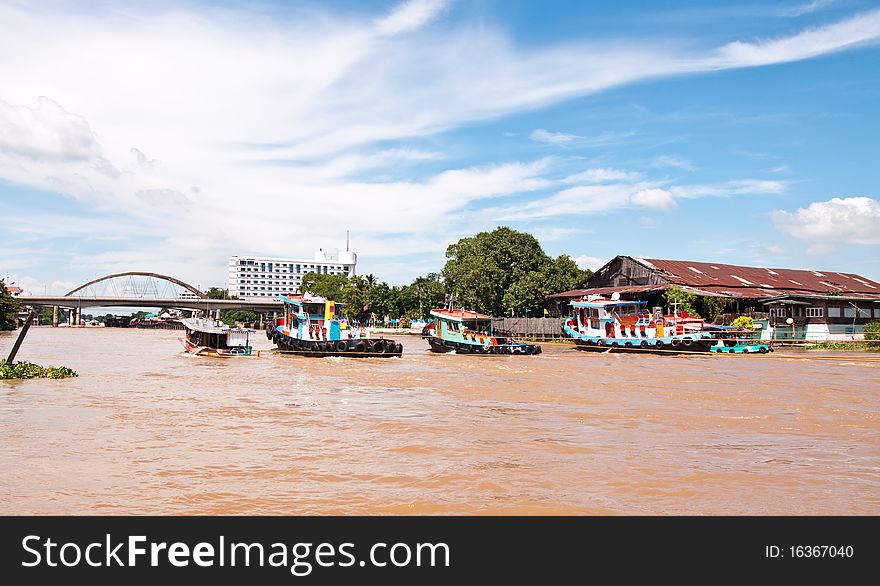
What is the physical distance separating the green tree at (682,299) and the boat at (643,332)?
96 centimetres

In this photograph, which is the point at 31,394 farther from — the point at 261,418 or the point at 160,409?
the point at 261,418

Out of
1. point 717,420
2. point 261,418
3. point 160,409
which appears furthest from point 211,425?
point 717,420

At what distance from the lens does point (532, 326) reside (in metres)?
51.4

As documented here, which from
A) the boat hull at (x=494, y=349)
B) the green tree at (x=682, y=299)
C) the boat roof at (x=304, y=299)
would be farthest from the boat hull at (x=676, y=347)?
the boat roof at (x=304, y=299)

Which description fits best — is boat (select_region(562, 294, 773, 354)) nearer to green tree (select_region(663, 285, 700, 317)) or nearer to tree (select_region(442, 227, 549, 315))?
green tree (select_region(663, 285, 700, 317))

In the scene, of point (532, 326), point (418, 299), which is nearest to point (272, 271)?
point (418, 299)

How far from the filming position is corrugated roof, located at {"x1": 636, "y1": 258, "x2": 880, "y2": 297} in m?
43.7

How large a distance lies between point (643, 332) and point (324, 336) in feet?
55.9

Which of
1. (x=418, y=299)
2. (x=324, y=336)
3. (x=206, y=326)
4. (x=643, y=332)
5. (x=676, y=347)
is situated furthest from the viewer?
(x=418, y=299)

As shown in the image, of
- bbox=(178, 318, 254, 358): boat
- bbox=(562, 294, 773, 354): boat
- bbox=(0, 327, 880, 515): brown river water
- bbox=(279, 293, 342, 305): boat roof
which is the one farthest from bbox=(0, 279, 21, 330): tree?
bbox=(562, 294, 773, 354): boat

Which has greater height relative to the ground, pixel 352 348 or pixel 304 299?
pixel 304 299

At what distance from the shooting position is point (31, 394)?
51.4ft

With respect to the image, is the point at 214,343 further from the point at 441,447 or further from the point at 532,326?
the point at 532,326

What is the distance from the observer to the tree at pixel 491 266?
55.3 m
